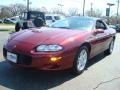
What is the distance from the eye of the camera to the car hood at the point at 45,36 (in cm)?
571

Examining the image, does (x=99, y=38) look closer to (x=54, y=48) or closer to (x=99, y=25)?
(x=99, y=25)

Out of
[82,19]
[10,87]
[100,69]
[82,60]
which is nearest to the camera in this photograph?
[10,87]

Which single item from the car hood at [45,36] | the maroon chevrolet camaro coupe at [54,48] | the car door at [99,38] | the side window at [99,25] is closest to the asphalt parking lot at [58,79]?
the maroon chevrolet camaro coupe at [54,48]

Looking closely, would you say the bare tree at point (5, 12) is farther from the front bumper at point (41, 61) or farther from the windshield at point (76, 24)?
the front bumper at point (41, 61)

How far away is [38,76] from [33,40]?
31.0 inches

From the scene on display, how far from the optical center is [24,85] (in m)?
5.25

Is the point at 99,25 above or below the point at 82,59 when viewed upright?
above

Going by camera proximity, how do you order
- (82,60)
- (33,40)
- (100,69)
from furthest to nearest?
(100,69), (82,60), (33,40)

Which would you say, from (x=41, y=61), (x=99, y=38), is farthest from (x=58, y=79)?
(x=99, y=38)

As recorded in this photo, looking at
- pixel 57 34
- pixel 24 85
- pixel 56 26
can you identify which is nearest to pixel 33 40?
pixel 57 34

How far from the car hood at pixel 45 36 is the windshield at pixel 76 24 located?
0.50 m

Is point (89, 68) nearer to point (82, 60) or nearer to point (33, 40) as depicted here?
point (82, 60)

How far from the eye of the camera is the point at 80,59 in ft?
20.6

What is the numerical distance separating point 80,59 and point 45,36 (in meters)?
1.01
